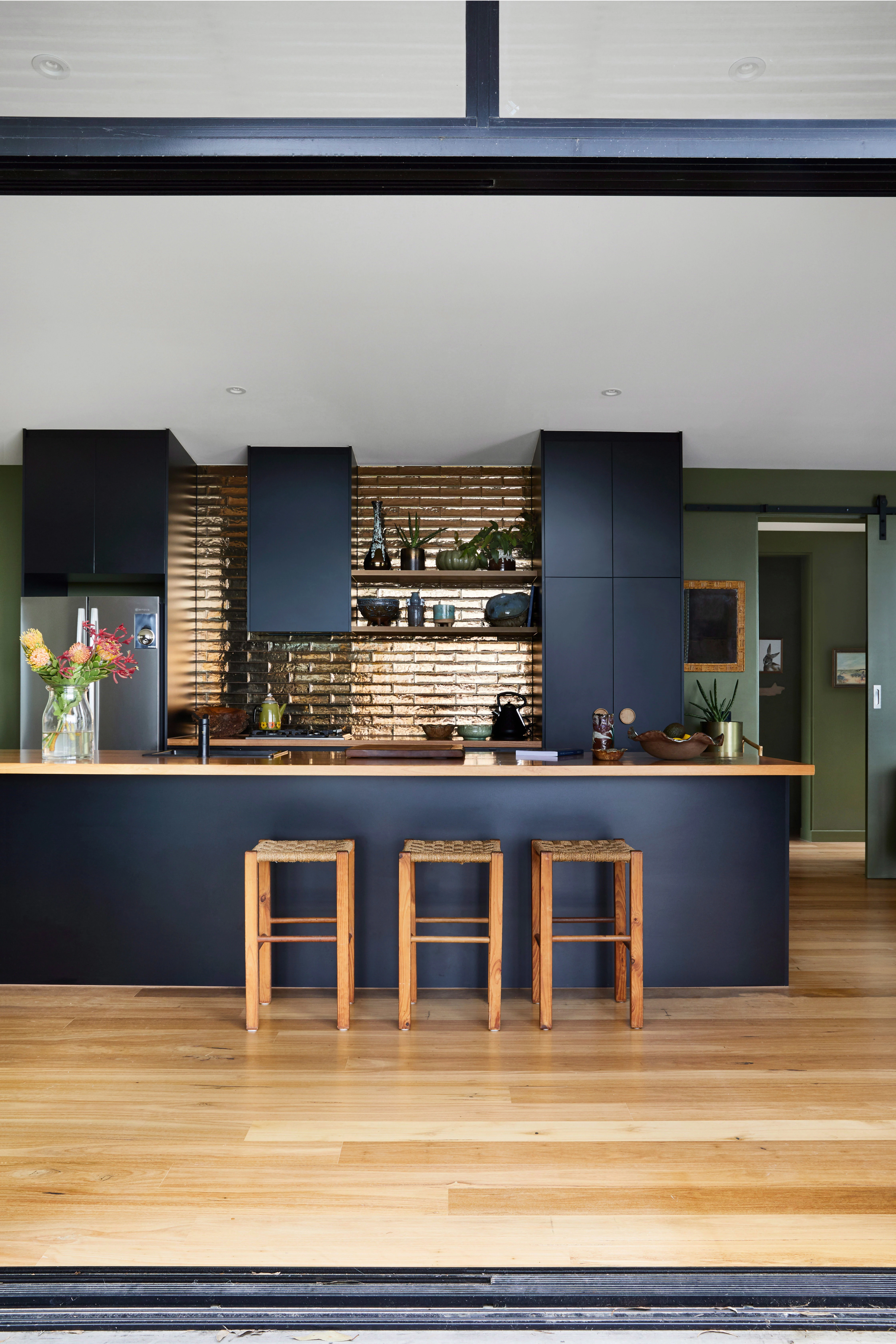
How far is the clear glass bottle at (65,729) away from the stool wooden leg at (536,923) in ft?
6.16

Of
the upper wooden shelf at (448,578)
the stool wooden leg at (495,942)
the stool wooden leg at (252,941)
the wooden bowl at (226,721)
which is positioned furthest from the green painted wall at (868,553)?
the stool wooden leg at (252,941)

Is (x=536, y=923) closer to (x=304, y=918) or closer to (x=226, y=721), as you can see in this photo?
(x=304, y=918)

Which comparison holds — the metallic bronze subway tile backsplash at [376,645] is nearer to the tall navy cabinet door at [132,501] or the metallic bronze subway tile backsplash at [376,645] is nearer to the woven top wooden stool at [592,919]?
the tall navy cabinet door at [132,501]

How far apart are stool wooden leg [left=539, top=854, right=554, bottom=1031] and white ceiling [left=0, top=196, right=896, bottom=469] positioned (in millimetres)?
2203

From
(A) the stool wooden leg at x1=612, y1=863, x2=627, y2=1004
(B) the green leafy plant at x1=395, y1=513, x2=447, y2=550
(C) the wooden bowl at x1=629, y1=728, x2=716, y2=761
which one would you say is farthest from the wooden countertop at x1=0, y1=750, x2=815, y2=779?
(B) the green leafy plant at x1=395, y1=513, x2=447, y2=550

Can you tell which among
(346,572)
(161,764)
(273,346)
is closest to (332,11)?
(273,346)

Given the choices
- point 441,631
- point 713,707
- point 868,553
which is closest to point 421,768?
point 441,631

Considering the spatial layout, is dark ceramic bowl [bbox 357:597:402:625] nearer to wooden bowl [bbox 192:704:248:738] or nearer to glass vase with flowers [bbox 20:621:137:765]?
wooden bowl [bbox 192:704:248:738]

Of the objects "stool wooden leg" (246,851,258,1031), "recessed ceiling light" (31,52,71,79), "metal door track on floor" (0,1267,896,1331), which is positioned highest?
"recessed ceiling light" (31,52,71,79)

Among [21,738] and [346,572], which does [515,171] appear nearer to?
[346,572]

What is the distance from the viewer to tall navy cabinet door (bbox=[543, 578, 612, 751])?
528 cm

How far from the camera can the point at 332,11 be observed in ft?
5.70

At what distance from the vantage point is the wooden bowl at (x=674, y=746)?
3.80m

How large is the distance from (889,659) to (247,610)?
4366 millimetres
